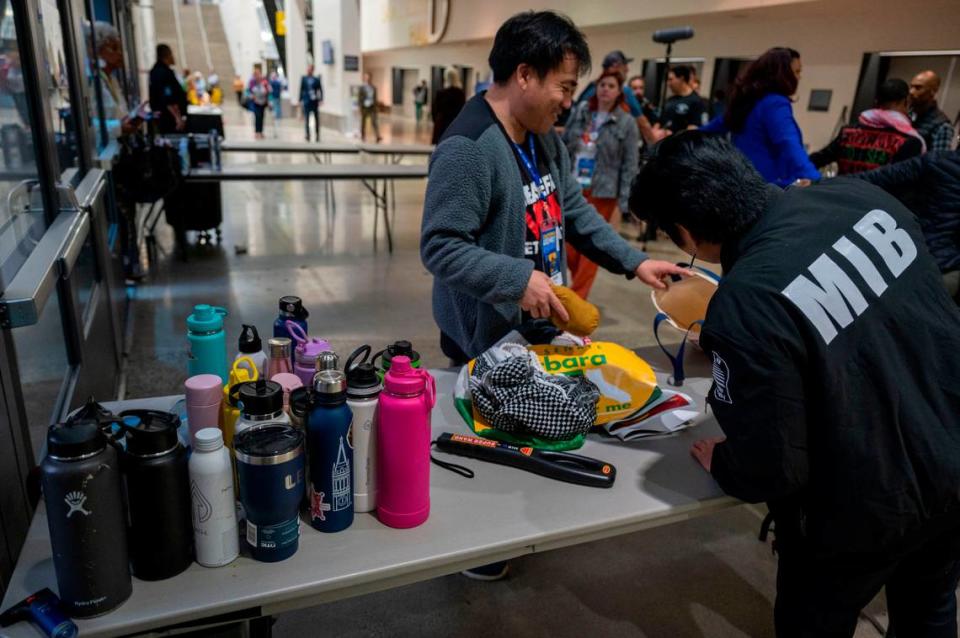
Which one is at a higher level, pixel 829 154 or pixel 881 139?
pixel 881 139

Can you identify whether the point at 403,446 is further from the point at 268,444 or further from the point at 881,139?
the point at 881,139

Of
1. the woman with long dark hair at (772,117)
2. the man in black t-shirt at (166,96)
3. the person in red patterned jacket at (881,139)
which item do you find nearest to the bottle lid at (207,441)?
the woman with long dark hair at (772,117)

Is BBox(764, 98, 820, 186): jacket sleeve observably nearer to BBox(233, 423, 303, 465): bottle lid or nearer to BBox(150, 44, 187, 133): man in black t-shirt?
BBox(233, 423, 303, 465): bottle lid

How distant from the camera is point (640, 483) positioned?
→ 1.27 meters

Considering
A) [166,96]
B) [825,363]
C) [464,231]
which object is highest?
[166,96]

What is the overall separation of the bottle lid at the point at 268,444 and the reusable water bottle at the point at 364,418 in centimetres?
9

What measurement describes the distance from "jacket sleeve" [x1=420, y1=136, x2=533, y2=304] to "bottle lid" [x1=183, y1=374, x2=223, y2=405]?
567 millimetres

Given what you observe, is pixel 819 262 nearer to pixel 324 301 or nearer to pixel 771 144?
pixel 771 144

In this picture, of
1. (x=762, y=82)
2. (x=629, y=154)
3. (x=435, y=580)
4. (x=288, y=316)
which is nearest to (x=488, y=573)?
(x=435, y=580)

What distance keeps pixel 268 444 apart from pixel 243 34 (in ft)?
87.5

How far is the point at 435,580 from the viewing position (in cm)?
195

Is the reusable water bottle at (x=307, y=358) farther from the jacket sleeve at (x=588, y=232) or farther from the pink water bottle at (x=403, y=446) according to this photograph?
the jacket sleeve at (x=588, y=232)

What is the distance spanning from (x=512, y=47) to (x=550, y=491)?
100cm

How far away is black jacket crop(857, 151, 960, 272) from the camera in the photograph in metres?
2.68
